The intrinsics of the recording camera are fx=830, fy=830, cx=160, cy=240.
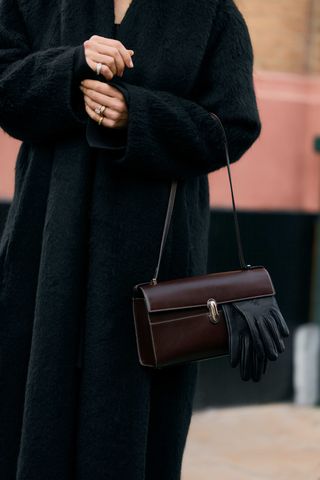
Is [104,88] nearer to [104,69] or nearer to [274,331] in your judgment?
[104,69]

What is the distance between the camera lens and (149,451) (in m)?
2.16

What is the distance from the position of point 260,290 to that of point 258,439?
7.63 ft

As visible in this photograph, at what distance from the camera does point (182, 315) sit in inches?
78.9

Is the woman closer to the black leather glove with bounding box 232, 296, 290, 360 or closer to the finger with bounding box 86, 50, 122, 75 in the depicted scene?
the finger with bounding box 86, 50, 122, 75

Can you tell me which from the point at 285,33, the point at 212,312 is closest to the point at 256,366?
the point at 212,312

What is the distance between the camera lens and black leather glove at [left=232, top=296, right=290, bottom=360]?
79.7 inches

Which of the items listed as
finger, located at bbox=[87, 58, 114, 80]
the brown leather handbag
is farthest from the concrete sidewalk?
finger, located at bbox=[87, 58, 114, 80]

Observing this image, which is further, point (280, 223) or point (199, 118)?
point (280, 223)

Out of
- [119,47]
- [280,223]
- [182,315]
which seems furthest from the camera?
[280,223]

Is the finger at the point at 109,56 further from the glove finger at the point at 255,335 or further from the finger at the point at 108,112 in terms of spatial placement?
the glove finger at the point at 255,335

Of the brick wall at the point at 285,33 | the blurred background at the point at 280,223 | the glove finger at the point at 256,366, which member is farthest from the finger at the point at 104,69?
the brick wall at the point at 285,33

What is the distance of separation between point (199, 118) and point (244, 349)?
577 millimetres

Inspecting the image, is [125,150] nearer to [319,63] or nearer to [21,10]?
[21,10]

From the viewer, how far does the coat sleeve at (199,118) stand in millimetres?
1978
